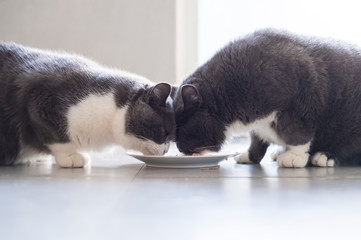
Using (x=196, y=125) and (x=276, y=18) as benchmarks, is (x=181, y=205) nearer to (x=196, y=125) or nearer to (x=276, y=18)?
(x=196, y=125)

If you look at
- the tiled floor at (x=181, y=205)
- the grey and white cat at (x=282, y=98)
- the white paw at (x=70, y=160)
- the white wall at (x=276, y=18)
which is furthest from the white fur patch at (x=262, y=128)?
the white wall at (x=276, y=18)

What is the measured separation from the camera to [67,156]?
205cm

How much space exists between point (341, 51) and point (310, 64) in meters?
0.23

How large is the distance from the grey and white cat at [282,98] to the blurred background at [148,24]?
5.37 feet

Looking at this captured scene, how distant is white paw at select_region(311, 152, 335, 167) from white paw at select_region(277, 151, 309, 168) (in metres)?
0.07

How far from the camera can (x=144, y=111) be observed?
2057 mm

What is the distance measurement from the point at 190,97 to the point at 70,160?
0.64m

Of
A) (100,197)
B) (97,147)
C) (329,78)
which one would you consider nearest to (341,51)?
(329,78)

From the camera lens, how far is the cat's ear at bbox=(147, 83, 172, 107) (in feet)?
6.60

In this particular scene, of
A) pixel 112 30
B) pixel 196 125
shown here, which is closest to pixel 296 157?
pixel 196 125

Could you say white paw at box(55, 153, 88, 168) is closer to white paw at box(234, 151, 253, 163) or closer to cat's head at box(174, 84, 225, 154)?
cat's head at box(174, 84, 225, 154)

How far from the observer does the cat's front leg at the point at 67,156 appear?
2.03 meters

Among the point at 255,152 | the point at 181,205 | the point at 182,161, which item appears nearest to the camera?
the point at 181,205

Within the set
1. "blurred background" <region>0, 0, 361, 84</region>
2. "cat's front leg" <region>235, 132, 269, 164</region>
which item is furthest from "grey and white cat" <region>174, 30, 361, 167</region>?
"blurred background" <region>0, 0, 361, 84</region>
